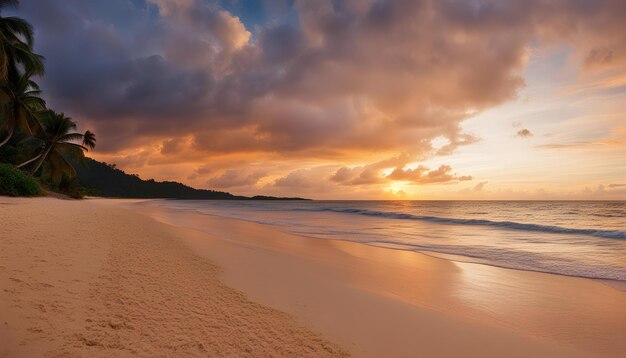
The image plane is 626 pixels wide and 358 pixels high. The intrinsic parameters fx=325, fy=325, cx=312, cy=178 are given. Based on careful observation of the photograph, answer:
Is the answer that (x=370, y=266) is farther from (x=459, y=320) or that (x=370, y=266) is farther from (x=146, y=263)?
(x=146, y=263)

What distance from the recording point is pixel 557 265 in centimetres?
976

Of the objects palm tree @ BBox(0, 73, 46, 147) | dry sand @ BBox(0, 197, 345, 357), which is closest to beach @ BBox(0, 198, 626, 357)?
dry sand @ BBox(0, 197, 345, 357)

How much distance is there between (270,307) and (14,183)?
31105 mm

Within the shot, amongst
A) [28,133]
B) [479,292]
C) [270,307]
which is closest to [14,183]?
[28,133]

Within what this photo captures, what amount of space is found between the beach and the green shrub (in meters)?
22.8

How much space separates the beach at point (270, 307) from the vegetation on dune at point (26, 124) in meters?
15.6

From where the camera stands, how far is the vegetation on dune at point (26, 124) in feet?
69.4

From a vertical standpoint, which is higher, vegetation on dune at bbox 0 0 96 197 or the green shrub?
vegetation on dune at bbox 0 0 96 197

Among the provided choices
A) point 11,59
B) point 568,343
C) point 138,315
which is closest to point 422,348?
point 568,343

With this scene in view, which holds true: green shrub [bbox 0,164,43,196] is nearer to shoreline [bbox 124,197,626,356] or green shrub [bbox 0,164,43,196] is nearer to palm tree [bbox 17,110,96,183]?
palm tree [bbox 17,110,96,183]

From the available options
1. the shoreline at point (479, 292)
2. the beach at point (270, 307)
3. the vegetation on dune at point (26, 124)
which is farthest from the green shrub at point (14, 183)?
the shoreline at point (479, 292)

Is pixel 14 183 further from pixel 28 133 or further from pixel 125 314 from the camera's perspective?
pixel 125 314

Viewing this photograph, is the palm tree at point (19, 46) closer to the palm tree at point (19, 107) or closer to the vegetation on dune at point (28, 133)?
the vegetation on dune at point (28, 133)

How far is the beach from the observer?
10.8 ft
